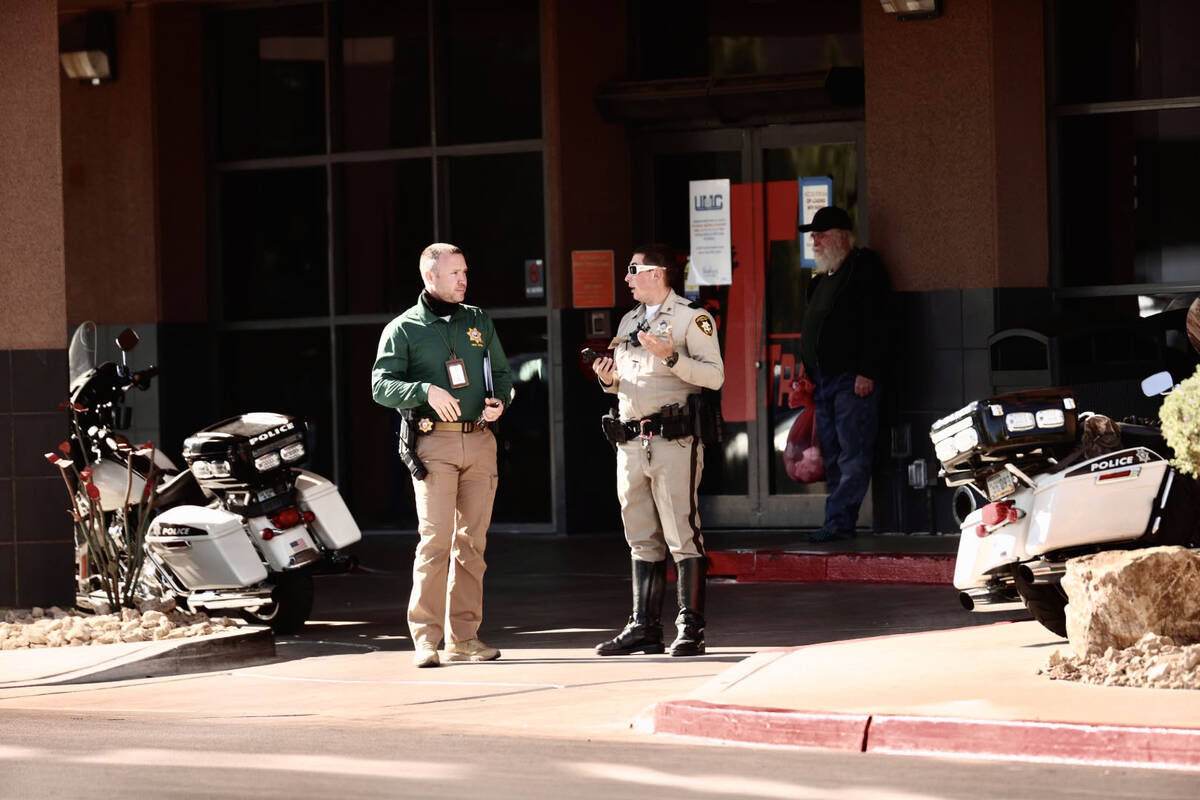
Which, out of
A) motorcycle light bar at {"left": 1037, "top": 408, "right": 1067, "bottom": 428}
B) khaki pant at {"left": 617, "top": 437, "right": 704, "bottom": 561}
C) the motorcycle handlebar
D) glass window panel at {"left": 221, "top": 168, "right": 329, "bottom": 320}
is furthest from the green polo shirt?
glass window panel at {"left": 221, "top": 168, "right": 329, "bottom": 320}

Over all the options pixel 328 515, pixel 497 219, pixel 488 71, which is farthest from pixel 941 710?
pixel 488 71

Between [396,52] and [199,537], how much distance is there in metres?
6.79

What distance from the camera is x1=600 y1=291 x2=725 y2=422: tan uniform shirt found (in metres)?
10.4

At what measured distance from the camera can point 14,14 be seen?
12820 mm

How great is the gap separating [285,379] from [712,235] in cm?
403

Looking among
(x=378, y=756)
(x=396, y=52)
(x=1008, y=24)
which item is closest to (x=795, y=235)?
(x=1008, y=24)

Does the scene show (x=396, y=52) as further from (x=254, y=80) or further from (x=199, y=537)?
(x=199, y=537)

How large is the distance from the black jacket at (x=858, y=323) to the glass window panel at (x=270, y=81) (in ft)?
17.0

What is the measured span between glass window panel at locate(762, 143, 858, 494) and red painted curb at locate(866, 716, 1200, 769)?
8.58 meters

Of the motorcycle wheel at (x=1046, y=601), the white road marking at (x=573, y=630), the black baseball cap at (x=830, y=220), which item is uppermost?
the black baseball cap at (x=830, y=220)

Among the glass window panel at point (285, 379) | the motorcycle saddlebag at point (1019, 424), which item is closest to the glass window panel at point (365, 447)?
the glass window panel at point (285, 379)

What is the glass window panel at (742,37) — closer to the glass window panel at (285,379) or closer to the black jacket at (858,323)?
the black jacket at (858,323)

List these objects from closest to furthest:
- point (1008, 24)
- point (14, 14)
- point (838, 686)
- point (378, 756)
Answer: point (378, 756) < point (838, 686) < point (14, 14) < point (1008, 24)

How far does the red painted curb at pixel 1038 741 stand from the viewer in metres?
7.18
